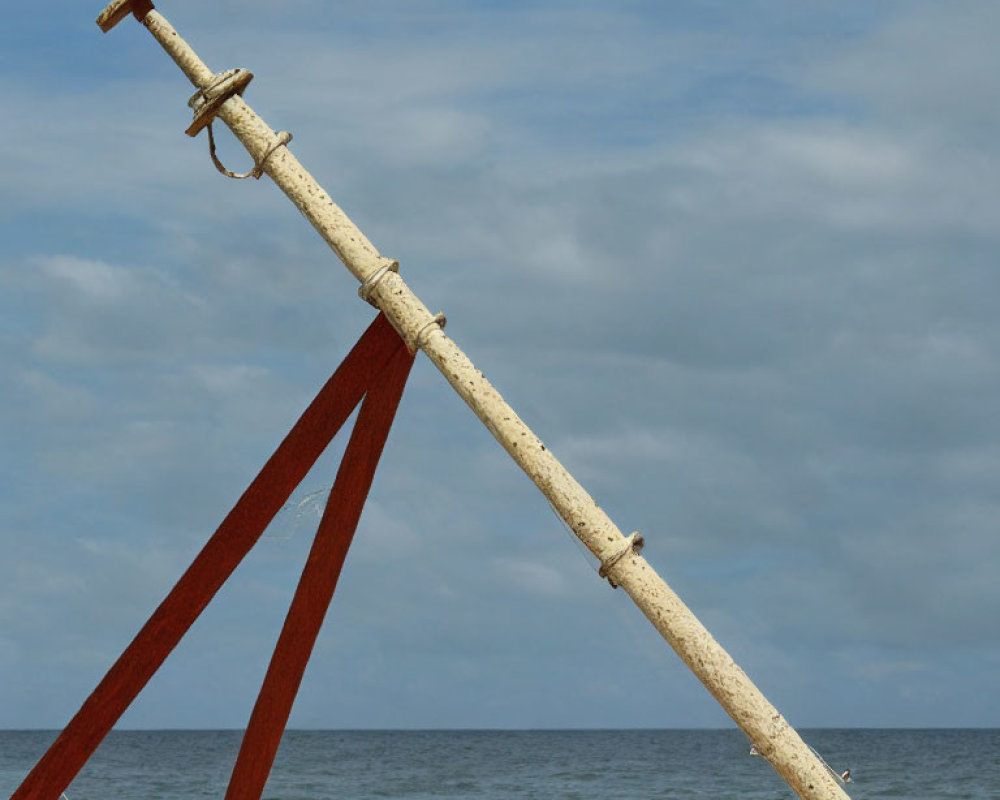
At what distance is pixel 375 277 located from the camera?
267 inches

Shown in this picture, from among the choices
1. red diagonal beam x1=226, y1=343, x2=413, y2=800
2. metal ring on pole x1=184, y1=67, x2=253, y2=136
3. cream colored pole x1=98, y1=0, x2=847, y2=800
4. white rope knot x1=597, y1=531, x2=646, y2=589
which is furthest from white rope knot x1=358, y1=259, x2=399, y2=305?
white rope knot x1=597, y1=531, x2=646, y2=589

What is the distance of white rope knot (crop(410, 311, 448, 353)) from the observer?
21.9 feet

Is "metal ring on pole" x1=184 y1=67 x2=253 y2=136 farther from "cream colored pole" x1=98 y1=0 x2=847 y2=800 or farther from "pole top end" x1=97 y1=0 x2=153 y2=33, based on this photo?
"pole top end" x1=97 y1=0 x2=153 y2=33

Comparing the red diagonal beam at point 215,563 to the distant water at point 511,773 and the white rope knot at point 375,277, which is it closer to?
the white rope knot at point 375,277

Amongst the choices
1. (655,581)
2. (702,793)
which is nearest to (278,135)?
(655,581)

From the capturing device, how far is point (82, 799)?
34125 mm

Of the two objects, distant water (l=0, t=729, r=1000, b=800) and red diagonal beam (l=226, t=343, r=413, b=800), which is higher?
distant water (l=0, t=729, r=1000, b=800)

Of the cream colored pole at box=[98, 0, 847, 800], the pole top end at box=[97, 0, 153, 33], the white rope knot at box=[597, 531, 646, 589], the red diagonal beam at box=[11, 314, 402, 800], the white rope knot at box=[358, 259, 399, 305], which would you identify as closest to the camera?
the cream colored pole at box=[98, 0, 847, 800]

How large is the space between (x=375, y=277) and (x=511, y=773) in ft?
127

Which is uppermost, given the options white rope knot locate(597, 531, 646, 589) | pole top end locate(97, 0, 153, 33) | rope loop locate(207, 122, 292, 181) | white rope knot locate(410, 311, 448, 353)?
pole top end locate(97, 0, 153, 33)

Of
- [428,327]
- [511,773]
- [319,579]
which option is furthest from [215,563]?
[511,773]

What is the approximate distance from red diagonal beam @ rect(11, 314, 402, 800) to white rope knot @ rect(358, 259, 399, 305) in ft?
0.81

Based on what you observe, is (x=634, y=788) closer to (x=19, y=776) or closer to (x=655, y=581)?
(x=19, y=776)

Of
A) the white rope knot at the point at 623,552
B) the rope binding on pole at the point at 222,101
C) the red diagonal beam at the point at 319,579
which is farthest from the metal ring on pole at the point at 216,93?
the white rope knot at the point at 623,552
